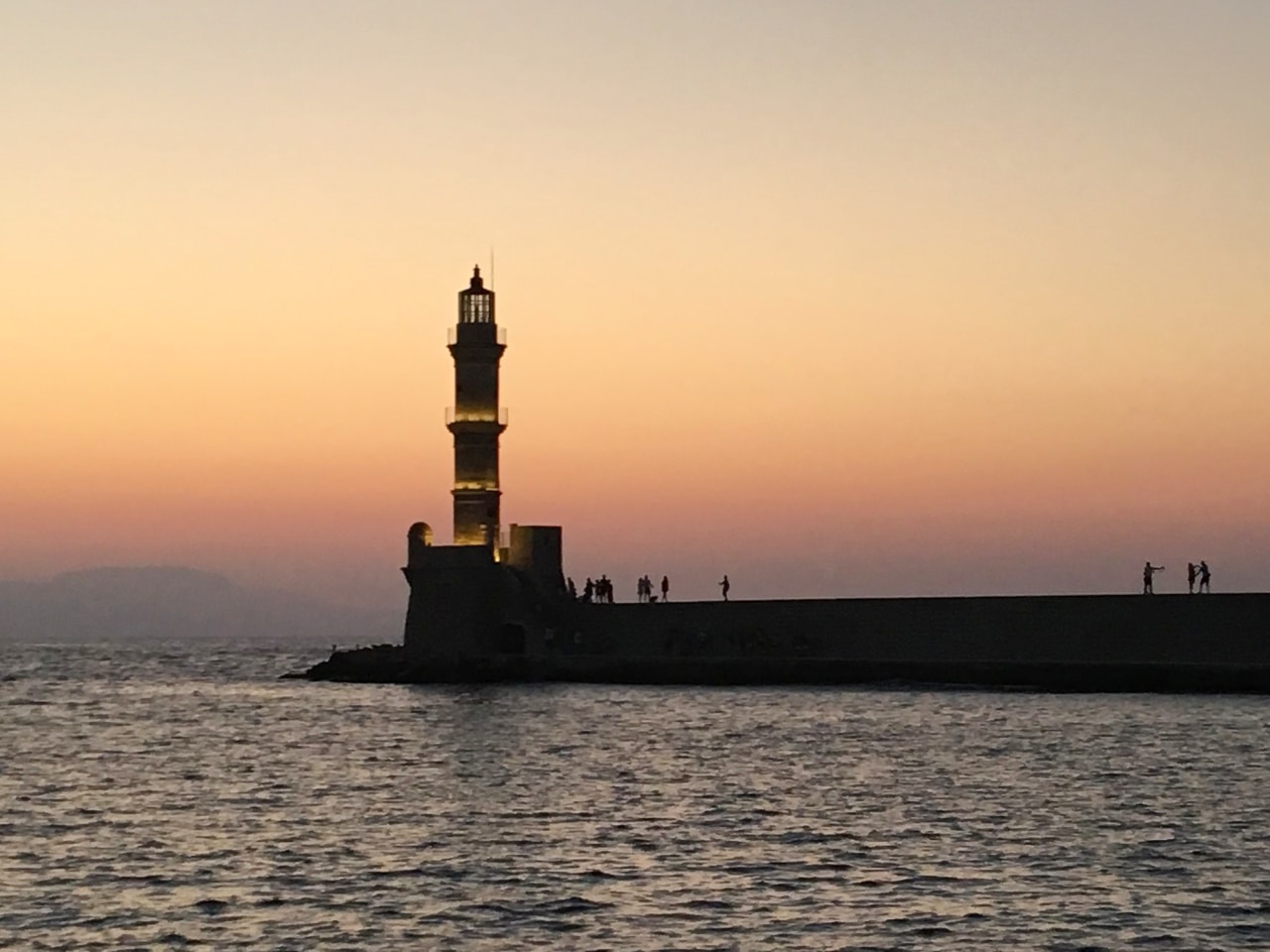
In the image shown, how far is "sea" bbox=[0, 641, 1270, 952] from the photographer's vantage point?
19.9 metres

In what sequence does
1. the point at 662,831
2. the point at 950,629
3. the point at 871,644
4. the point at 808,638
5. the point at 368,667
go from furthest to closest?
the point at 368,667
the point at 808,638
the point at 871,644
the point at 950,629
the point at 662,831

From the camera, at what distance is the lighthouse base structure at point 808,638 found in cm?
5106

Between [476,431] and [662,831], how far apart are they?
3673 centimetres

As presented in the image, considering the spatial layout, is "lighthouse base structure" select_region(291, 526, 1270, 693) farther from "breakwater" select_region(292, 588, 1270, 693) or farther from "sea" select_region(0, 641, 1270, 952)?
"sea" select_region(0, 641, 1270, 952)

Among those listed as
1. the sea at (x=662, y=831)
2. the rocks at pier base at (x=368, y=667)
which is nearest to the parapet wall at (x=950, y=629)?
the sea at (x=662, y=831)

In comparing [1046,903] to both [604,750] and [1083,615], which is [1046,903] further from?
[1083,615]

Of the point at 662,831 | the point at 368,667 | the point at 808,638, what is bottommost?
the point at 662,831

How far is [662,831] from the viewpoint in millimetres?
26719

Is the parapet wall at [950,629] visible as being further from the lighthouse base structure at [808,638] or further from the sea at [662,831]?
the sea at [662,831]

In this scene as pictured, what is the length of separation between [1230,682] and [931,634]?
9.46 metres

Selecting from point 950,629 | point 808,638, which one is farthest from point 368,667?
point 950,629

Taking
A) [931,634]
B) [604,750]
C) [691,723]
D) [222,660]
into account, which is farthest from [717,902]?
[222,660]

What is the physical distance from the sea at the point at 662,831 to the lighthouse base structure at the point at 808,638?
133 inches

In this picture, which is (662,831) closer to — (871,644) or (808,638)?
(871,644)
